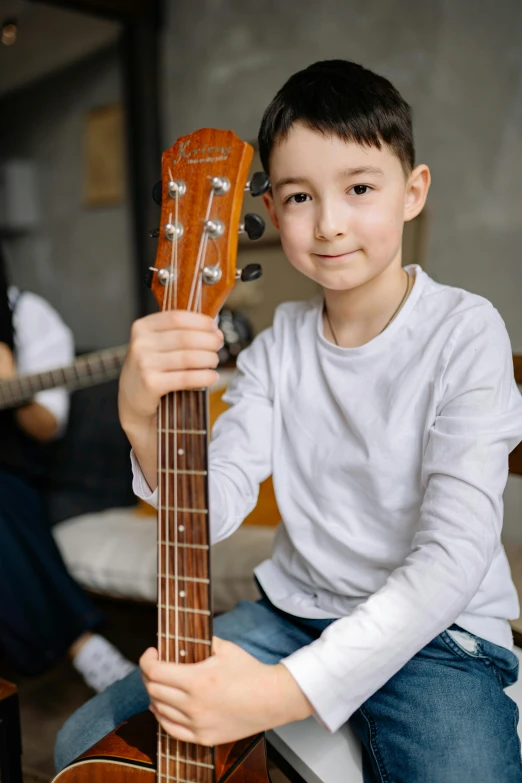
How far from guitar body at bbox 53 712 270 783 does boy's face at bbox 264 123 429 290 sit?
0.50 metres

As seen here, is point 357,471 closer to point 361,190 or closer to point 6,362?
point 361,190

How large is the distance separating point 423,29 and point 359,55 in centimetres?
20

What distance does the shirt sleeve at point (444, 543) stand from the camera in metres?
0.56

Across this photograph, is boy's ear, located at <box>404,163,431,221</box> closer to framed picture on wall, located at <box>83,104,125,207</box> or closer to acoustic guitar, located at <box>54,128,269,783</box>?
acoustic guitar, located at <box>54,128,269,783</box>

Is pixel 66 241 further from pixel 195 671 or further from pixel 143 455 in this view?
pixel 195 671

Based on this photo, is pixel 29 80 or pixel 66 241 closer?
pixel 29 80

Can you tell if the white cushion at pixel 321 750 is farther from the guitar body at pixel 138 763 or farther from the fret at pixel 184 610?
the fret at pixel 184 610

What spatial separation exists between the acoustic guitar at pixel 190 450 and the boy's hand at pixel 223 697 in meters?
0.04

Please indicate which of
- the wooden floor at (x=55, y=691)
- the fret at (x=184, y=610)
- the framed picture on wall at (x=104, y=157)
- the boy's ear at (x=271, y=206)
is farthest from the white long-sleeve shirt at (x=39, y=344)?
the fret at (x=184, y=610)

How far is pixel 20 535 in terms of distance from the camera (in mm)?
1548

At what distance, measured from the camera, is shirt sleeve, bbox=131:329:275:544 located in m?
0.78

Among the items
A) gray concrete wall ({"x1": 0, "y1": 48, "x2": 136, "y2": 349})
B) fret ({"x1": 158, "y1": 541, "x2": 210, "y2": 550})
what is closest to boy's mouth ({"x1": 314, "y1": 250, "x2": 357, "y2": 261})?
fret ({"x1": 158, "y1": 541, "x2": 210, "y2": 550})

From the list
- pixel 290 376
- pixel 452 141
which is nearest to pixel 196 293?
pixel 290 376

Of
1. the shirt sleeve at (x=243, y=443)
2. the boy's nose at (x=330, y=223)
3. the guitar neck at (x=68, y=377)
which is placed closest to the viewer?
the boy's nose at (x=330, y=223)
